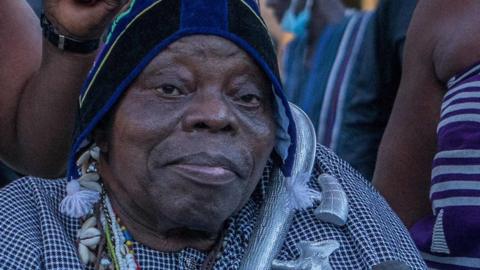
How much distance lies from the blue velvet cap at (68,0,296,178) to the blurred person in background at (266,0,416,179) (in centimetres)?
153

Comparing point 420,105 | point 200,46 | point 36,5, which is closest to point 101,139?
point 200,46

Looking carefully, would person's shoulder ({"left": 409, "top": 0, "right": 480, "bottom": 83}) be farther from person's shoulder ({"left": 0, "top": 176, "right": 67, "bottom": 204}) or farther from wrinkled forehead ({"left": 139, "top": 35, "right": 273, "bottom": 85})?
person's shoulder ({"left": 0, "top": 176, "right": 67, "bottom": 204})

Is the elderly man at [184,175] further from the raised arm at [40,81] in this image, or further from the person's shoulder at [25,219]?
the raised arm at [40,81]

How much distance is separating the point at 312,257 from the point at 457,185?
0.53 meters

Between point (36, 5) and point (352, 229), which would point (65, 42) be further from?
point (36, 5)

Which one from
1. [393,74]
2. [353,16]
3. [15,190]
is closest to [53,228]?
[15,190]

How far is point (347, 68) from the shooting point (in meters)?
5.11

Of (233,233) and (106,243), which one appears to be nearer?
(106,243)

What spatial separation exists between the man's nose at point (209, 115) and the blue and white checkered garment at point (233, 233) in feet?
1.10

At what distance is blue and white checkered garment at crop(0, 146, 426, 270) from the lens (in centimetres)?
287

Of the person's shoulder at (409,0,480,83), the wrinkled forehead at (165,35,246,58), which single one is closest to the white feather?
the wrinkled forehead at (165,35,246,58)

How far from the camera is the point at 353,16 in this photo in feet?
17.3

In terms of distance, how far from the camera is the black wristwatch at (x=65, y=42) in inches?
127

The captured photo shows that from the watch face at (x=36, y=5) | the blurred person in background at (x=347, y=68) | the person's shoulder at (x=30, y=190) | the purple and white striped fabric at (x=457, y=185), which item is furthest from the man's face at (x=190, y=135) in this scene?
the watch face at (x=36, y=5)
